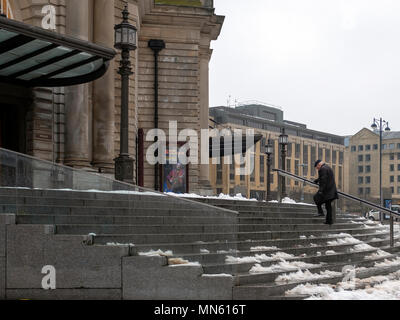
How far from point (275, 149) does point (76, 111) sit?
101 meters

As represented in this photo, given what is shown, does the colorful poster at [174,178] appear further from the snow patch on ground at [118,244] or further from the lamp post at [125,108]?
the snow patch on ground at [118,244]

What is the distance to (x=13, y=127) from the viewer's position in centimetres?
2016

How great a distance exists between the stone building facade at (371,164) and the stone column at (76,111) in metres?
125

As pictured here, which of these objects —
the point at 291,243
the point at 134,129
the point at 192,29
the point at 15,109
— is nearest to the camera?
the point at 291,243

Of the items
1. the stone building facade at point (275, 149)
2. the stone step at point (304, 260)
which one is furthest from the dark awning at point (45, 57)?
the stone building facade at point (275, 149)

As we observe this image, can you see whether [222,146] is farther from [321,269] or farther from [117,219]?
[117,219]

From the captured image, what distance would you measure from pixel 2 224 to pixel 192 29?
24649mm

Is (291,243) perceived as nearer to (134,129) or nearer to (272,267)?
(272,267)

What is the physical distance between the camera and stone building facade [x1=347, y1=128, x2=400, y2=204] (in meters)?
141

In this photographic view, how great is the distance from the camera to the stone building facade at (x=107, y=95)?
798 inches

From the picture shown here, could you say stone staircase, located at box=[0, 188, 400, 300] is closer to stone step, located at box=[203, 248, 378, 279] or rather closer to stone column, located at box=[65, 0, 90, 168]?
stone step, located at box=[203, 248, 378, 279]

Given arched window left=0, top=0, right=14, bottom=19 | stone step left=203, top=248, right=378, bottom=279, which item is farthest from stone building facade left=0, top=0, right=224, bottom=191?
stone step left=203, top=248, right=378, bottom=279
